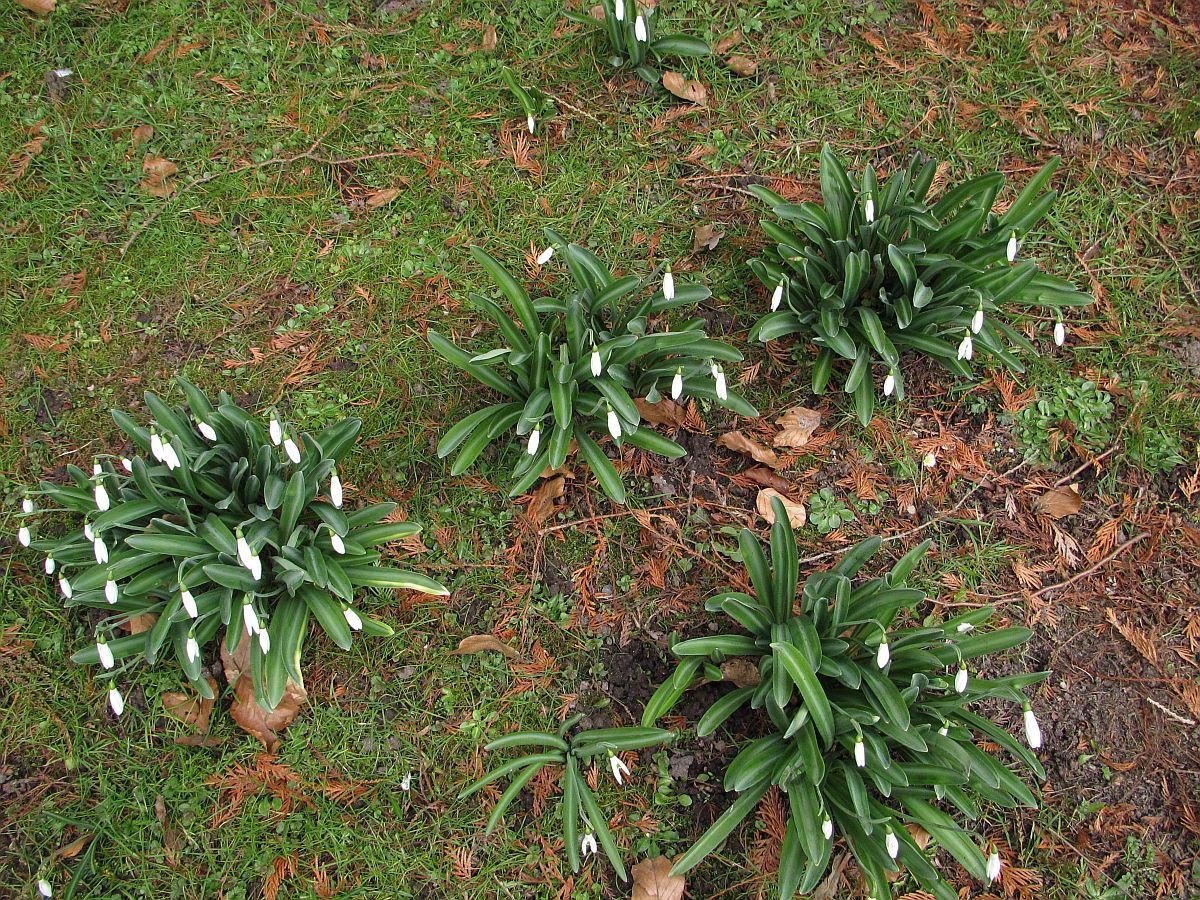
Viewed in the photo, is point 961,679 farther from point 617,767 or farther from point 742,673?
point 617,767

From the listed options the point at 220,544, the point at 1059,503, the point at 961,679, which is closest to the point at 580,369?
the point at 220,544

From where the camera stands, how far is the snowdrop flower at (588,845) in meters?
2.80

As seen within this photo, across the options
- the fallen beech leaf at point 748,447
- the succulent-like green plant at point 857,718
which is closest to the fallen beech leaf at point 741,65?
the fallen beech leaf at point 748,447

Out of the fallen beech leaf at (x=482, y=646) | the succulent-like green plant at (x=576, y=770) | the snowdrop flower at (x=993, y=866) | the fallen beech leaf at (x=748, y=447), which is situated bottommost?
the snowdrop flower at (x=993, y=866)

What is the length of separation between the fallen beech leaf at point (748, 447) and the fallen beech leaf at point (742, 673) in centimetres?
76

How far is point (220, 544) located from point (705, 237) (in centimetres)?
219

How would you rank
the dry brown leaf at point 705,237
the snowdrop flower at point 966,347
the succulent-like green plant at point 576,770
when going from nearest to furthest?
the succulent-like green plant at point 576,770 → the snowdrop flower at point 966,347 → the dry brown leaf at point 705,237

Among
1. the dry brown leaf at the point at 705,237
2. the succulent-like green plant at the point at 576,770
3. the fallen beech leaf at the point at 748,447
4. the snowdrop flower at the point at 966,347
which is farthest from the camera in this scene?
the dry brown leaf at the point at 705,237

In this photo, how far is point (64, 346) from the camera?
3535 mm

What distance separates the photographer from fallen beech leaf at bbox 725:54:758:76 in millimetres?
3873

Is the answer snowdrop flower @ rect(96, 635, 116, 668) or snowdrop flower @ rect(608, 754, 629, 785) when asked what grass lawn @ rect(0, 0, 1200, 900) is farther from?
snowdrop flower @ rect(96, 635, 116, 668)

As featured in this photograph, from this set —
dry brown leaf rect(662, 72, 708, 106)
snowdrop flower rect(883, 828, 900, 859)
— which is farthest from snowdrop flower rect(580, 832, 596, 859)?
dry brown leaf rect(662, 72, 708, 106)

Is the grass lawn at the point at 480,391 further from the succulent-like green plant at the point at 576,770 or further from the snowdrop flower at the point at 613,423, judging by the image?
the snowdrop flower at the point at 613,423

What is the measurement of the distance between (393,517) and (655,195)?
173 cm
